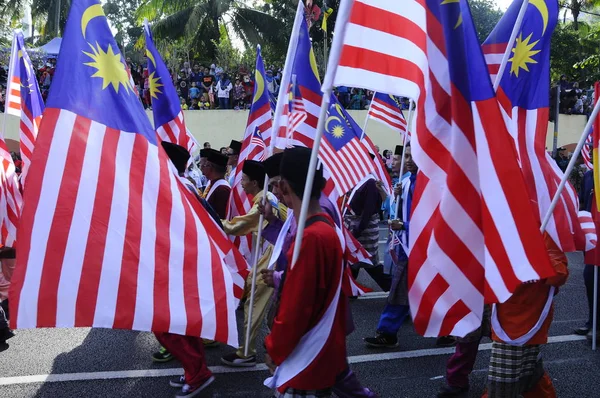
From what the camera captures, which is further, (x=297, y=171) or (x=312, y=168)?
(x=297, y=171)

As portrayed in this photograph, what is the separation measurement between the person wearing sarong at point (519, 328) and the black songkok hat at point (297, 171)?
140 cm

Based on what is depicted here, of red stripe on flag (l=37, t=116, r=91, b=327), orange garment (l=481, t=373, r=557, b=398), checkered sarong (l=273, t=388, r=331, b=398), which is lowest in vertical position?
orange garment (l=481, t=373, r=557, b=398)

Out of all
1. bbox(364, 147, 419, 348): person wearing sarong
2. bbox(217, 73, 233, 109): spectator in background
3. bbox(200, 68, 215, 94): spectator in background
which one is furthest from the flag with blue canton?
bbox(200, 68, 215, 94): spectator in background

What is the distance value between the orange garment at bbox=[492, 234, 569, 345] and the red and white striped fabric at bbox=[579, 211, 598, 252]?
217 centimetres

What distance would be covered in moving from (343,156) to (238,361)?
236 centimetres

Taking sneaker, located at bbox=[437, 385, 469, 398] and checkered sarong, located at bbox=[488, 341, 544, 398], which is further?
sneaker, located at bbox=[437, 385, 469, 398]

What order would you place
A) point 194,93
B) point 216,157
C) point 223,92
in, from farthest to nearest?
point 194,93 → point 223,92 → point 216,157

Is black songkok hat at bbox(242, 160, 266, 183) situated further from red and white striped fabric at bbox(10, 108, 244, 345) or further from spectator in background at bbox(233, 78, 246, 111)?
spectator in background at bbox(233, 78, 246, 111)

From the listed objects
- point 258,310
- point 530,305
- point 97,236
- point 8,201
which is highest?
point 97,236

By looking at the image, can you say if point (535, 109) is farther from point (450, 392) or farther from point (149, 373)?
point (149, 373)

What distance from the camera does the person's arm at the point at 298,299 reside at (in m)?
2.86

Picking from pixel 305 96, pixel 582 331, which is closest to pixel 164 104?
pixel 305 96

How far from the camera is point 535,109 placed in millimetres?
4043

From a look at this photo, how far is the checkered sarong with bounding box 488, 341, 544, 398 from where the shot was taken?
3.57 meters
